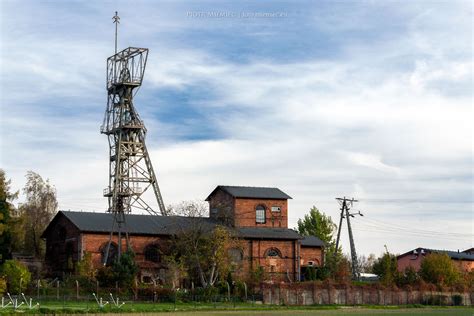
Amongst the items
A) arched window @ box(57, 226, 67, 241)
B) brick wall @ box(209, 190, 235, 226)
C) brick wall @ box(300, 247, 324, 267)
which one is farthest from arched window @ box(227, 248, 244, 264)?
arched window @ box(57, 226, 67, 241)

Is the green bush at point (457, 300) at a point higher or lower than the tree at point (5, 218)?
lower

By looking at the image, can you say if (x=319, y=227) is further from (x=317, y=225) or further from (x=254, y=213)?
(x=254, y=213)

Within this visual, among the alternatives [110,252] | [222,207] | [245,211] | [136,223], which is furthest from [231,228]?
[110,252]

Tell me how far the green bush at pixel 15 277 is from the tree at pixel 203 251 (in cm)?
1208

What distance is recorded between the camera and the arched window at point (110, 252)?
64.4 metres

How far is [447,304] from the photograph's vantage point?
66438mm

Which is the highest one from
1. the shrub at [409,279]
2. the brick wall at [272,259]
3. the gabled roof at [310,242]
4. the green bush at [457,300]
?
the gabled roof at [310,242]

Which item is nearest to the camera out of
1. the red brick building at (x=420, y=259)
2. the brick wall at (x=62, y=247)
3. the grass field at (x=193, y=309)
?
the grass field at (x=193, y=309)

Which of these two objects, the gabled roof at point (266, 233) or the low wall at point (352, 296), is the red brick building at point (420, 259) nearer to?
the low wall at point (352, 296)

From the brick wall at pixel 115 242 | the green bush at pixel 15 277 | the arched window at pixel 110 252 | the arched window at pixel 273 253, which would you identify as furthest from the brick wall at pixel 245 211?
the green bush at pixel 15 277

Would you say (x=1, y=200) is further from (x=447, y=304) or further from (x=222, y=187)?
(x=447, y=304)

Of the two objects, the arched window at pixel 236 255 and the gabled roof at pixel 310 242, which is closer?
the arched window at pixel 236 255

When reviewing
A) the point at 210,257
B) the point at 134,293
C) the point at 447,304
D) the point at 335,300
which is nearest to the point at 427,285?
the point at 447,304

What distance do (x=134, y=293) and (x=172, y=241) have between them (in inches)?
417
